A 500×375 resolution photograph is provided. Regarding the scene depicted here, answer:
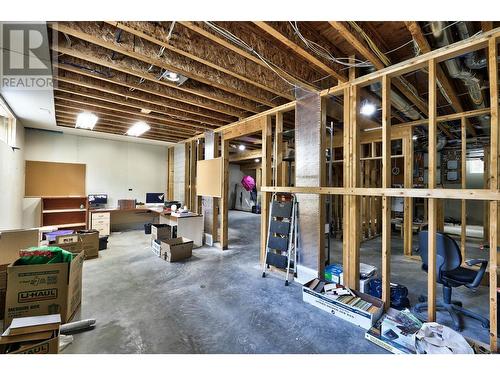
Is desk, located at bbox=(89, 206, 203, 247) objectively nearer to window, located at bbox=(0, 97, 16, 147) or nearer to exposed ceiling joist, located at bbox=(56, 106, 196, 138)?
exposed ceiling joist, located at bbox=(56, 106, 196, 138)

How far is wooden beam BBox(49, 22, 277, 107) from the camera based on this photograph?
74.3 inches

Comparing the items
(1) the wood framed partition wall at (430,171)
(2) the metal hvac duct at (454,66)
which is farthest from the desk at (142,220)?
(2) the metal hvac duct at (454,66)

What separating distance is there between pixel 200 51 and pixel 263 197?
232 cm

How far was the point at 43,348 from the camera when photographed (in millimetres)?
1508

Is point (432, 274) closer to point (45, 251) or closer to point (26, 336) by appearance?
point (26, 336)

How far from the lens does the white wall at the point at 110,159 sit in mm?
5328

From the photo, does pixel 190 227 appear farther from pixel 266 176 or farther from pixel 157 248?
pixel 266 176

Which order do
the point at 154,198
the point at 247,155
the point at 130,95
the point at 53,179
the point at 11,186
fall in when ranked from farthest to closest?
the point at 247,155 → the point at 154,198 → the point at 53,179 → the point at 11,186 → the point at 130,95

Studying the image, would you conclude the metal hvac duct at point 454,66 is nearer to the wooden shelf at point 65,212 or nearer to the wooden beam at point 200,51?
the wooden beam at point 200,51

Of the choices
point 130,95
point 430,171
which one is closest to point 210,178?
point 130,95

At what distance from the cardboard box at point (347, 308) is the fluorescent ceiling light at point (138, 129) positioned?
453cm
